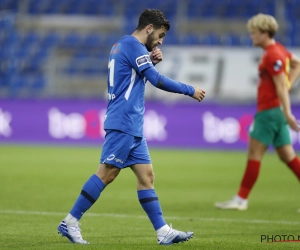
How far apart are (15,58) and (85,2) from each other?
4237mm

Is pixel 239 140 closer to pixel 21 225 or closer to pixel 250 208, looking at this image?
pixel 250 208

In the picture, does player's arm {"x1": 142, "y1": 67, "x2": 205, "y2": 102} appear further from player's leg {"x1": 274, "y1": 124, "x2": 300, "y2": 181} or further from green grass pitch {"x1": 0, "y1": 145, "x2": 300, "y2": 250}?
player's leg {"x1": 274, "y1": 124, "x2": 300, "y2": 181}

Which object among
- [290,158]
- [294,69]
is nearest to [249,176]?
[290,158]

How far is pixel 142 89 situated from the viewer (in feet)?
20.8

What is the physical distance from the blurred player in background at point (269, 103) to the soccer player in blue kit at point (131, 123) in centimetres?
271

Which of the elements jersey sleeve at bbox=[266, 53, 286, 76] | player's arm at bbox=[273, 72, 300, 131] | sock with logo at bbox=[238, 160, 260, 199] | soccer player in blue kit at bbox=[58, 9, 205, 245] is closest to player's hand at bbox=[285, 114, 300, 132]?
player's arm at bbox=[273, 72, 300, 131]

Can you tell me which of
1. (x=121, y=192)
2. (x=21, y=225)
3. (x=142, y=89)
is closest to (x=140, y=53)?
(x=142, y=89)

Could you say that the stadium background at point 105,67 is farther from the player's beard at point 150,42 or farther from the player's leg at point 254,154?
the player's beard at point 150,42

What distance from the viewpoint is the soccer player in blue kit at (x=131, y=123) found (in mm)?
6176

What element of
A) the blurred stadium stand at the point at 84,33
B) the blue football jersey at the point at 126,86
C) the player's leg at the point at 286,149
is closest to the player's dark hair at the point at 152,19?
the blue football jersey at the point at 126,86

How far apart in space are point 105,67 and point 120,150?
625 inches

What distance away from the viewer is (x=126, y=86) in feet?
20.5

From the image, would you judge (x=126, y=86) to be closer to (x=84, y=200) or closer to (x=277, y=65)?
(x=84, y=200)

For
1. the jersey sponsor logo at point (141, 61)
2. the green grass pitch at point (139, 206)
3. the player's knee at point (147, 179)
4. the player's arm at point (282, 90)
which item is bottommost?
the green grass pitch at point (139, 206)
